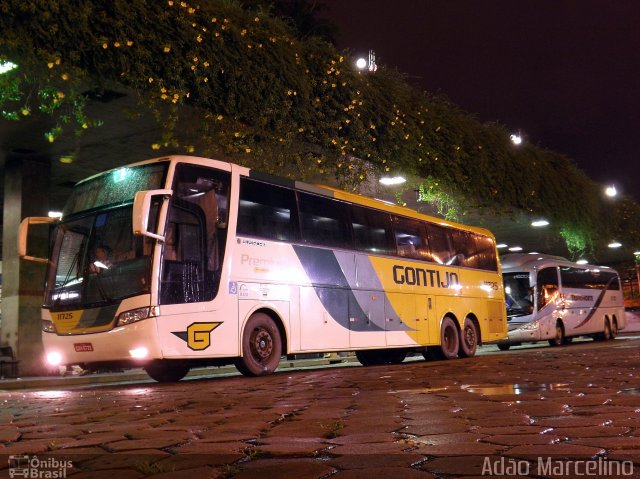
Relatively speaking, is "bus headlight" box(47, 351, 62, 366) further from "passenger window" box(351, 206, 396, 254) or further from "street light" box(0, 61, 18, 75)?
"passenger window" box(351, 206, 396, 254)

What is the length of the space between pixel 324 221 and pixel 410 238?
12.1 feet

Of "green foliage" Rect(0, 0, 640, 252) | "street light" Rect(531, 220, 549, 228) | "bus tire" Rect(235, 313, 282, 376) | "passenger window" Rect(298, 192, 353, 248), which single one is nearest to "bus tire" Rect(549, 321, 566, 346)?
"street light" Rect(531, 220, 549, 228)

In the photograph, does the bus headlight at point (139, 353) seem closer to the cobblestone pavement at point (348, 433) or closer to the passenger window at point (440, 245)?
the cobblestone pavement at point (348, 433)

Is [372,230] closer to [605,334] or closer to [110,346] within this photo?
[110,346]

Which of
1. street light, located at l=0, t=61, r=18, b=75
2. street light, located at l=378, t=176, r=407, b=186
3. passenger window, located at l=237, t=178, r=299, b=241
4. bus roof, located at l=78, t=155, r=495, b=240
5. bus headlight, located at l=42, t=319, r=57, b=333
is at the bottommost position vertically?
bus headlight, located at l=42, t=319, r=57, b=333

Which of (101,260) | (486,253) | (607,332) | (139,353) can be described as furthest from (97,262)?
(607,332)

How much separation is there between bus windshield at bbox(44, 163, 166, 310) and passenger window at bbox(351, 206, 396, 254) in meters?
5.14

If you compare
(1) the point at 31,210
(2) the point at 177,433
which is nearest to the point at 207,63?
(1) the point at 31,210

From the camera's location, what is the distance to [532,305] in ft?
85.9

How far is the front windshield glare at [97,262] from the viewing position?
1113 centimetres

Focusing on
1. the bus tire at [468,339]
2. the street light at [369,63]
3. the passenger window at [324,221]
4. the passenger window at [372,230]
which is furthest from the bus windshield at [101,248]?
the bus tire at [468,339]

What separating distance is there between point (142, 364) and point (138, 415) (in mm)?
4904

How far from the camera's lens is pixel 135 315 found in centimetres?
1092

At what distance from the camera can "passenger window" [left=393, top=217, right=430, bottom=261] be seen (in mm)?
16859
